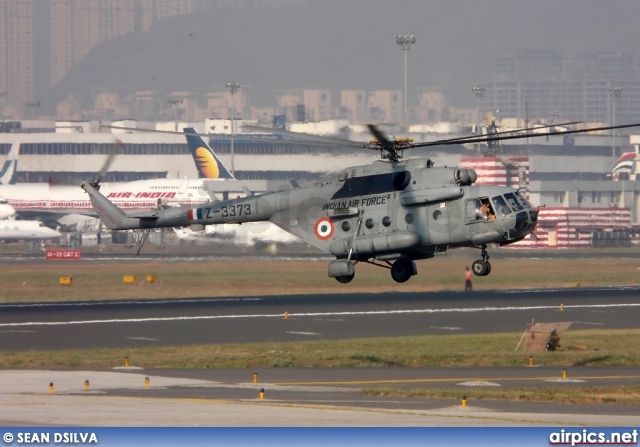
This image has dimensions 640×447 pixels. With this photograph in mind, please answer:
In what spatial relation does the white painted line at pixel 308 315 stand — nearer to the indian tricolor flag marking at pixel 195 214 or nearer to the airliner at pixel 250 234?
the indian tricolor flag marking at pixel 195 214

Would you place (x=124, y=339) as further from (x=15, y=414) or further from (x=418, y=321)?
(x=15, y=414)

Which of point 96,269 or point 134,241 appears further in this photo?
point 134,241

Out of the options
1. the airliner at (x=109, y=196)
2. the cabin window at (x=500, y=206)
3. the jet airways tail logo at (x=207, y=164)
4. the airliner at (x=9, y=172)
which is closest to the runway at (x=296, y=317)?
the cabin window at (x=500, y=206)

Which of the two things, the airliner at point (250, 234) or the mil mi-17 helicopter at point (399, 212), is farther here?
the airliner at point (250, 234)

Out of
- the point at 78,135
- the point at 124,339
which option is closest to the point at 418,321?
the point at 124,339

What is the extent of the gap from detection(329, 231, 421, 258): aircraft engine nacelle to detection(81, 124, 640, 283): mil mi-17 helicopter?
0.03m

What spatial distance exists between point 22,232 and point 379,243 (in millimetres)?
76436

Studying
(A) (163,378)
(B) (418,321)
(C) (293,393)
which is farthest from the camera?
(B) (418,321)

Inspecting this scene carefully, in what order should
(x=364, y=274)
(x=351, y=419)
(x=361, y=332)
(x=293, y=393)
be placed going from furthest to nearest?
(x=364, y=274)
(x=361, y=332)
(x=293, y=393)
(x=351, y=419)

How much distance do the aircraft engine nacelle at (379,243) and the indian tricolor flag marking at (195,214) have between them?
165 inches

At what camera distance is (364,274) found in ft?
215

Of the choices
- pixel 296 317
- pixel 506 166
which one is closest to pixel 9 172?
pixel 506 166

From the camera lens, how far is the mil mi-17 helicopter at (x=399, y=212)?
27.6 meters

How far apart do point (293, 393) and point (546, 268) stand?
49163 mm
